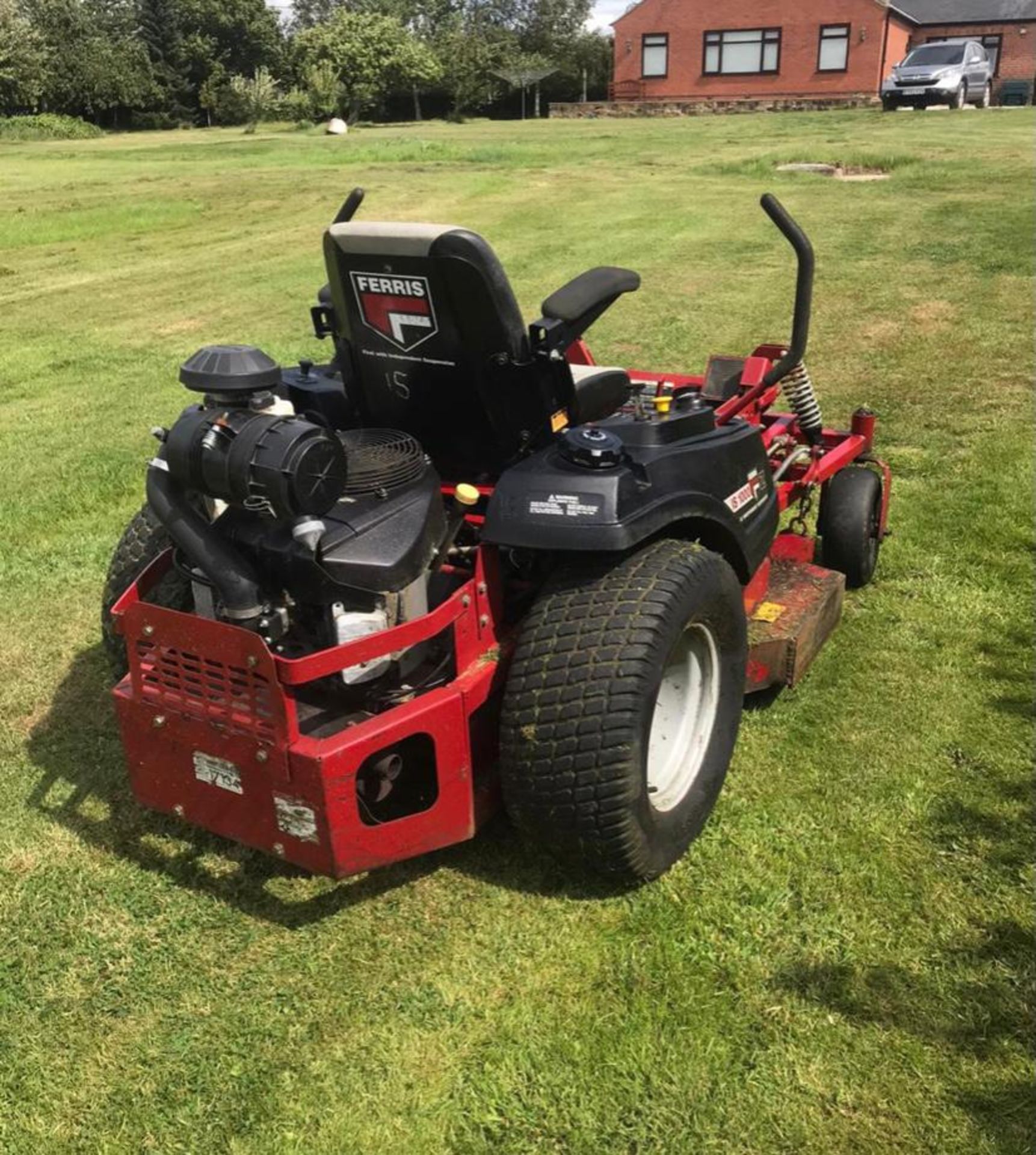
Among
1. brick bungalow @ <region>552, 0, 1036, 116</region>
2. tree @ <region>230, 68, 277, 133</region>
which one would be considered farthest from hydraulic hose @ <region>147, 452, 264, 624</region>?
tree @ <region>230, 68, 277, 133</region>

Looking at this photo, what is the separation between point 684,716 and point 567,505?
2.63 feet

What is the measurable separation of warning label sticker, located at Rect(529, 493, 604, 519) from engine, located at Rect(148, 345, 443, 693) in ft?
0.85

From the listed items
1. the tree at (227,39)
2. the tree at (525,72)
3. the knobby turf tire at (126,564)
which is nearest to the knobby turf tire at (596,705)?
the knobby turf tire at (126,564)

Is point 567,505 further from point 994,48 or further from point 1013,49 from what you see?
point 994,48

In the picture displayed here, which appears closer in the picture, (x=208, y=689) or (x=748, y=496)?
(x=208, y=689)

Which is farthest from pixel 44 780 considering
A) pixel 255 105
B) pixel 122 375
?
pixel 255 105

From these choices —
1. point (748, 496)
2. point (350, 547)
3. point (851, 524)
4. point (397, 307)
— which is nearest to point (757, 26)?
point (851, 524)

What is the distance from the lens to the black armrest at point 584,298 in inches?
112

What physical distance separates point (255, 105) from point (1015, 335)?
4734 centimetres

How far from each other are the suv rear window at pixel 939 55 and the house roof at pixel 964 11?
11.8 meters

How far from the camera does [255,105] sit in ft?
160

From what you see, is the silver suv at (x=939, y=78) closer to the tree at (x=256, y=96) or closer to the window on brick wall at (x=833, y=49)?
the window on brick wall at (x=833, y=49)

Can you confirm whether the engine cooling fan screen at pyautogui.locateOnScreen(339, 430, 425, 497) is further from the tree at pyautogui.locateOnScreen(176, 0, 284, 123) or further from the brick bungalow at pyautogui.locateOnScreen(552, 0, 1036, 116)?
the tree at pyautogui.locateOnScreen(176, 0, 284, 123)

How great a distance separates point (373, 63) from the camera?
152 ft
